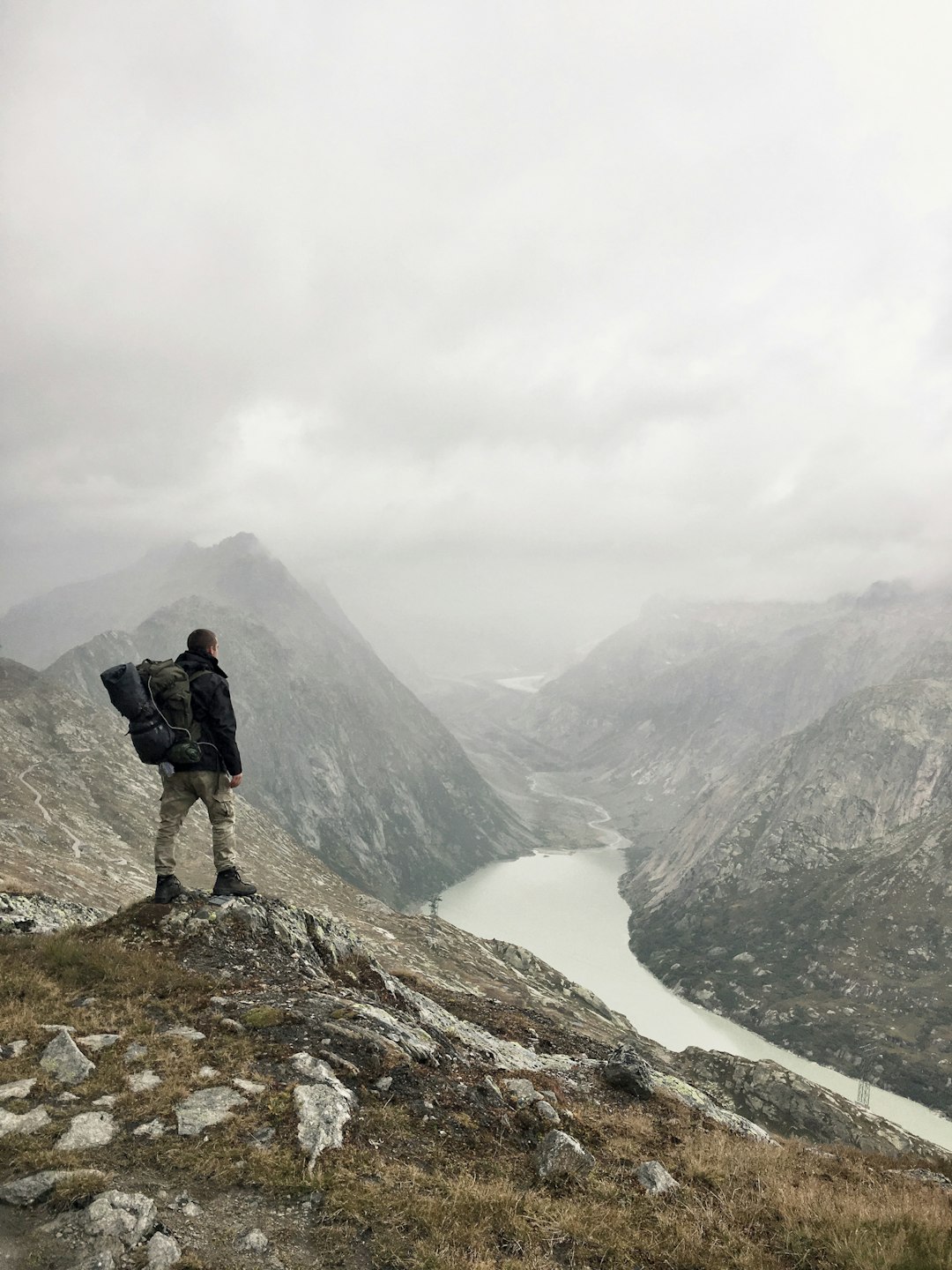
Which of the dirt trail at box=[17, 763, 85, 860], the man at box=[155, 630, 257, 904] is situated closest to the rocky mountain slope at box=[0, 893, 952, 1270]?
the man at box=[155, 630, 257, 904]

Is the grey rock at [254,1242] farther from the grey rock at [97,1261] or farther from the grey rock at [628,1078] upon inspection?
the grey rock at [628,1078]

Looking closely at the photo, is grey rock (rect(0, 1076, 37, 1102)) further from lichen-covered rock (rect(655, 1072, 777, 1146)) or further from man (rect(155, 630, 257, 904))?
lichen-covered rock (rect(655, 1072, 777, 1146))

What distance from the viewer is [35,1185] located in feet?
22.5

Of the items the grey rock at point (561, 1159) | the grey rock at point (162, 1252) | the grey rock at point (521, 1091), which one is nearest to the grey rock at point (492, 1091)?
the grey rock at point (521, 1091)

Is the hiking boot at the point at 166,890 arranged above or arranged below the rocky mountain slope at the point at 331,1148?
above

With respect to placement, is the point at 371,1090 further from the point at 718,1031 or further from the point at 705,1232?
the point at 718,1031

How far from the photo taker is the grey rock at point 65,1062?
946 centimetres

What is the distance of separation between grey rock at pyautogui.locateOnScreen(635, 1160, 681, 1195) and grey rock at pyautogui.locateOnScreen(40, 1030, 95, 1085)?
8.83 m

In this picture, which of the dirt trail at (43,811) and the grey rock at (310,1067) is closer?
the grey rock at (310,1067)

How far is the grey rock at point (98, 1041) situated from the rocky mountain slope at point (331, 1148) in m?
0.05

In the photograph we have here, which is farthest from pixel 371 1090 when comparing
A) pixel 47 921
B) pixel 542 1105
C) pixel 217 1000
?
pixel 47 921

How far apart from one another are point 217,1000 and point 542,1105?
6.90 metres

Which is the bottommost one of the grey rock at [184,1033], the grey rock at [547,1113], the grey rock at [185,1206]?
the grey rock at [547,1113]

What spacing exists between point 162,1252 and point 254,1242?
0.99 meters
